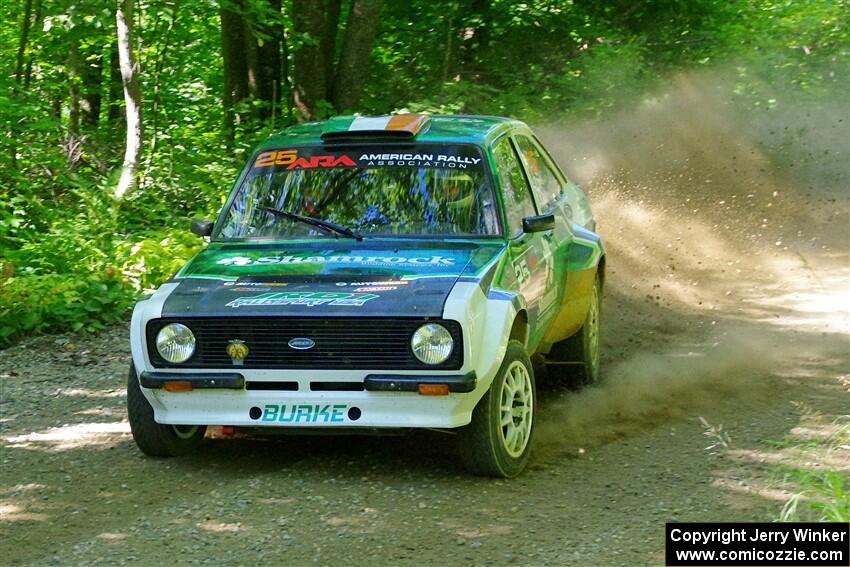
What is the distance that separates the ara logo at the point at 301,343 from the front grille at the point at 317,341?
1 centimetres

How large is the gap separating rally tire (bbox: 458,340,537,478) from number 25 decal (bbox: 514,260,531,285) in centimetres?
41

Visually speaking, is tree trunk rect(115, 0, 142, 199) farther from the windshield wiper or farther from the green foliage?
the green foliage

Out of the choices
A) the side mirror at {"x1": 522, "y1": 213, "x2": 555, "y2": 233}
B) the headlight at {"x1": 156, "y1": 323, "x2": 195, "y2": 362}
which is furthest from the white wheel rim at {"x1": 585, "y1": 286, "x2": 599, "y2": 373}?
the headlight at {"x1": 156, "y1": 323, "x2": 195, "y2": 362}

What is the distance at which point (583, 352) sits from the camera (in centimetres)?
838

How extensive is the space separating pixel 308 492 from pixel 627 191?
32.4 ft

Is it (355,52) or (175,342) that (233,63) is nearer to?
(355,52)

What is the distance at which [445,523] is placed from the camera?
551cm

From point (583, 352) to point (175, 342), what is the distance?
331cm

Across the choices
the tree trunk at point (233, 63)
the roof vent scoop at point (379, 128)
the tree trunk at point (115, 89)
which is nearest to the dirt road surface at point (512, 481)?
the roof vent scoop at point (379, 128)

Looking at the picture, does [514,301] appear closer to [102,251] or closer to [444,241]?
[444,241]

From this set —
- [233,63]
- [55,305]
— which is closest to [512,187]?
[55,305]

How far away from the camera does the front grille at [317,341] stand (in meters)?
5.81

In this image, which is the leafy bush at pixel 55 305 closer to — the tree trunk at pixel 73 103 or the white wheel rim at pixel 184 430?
the white wheel rim at pixel 184 430

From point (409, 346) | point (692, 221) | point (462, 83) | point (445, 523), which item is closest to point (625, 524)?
point (445, 523)
